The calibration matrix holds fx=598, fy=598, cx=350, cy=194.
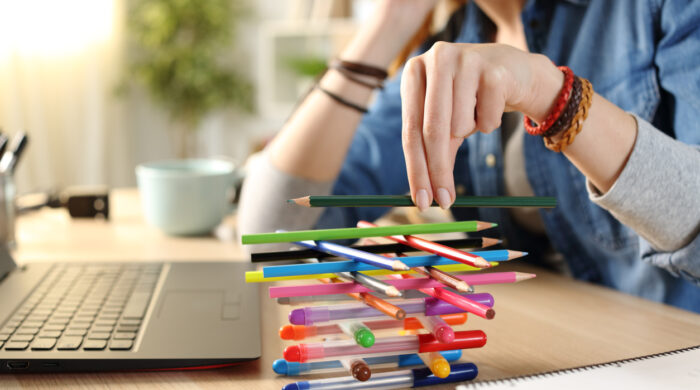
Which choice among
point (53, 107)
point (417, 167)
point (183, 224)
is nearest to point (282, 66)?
point (53, 107)

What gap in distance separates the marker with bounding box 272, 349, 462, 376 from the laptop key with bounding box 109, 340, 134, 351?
0.11 m

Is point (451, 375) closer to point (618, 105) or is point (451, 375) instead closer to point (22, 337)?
point (22, 337)

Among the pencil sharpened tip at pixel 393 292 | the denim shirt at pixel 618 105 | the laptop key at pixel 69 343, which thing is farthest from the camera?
the denim shirt at pixel 618 105

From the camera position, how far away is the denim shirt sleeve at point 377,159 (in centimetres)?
88

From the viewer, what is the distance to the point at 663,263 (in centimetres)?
55

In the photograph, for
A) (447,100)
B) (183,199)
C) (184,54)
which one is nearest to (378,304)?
(447,100)

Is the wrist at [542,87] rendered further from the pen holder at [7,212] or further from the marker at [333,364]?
the pen holder at [7,212]

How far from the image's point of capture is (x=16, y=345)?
0.44m

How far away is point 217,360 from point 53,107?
2685 mm

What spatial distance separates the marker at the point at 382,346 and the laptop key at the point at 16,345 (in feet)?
0.65

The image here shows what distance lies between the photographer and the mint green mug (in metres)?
0.88

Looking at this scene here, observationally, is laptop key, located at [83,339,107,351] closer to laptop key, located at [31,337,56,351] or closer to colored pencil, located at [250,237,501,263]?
laptop key, located at [31,337,56,351]

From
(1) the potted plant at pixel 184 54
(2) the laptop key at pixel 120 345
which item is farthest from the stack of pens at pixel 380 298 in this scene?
(1) the potted plant at pixel 184 54

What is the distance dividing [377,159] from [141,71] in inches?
90.6
